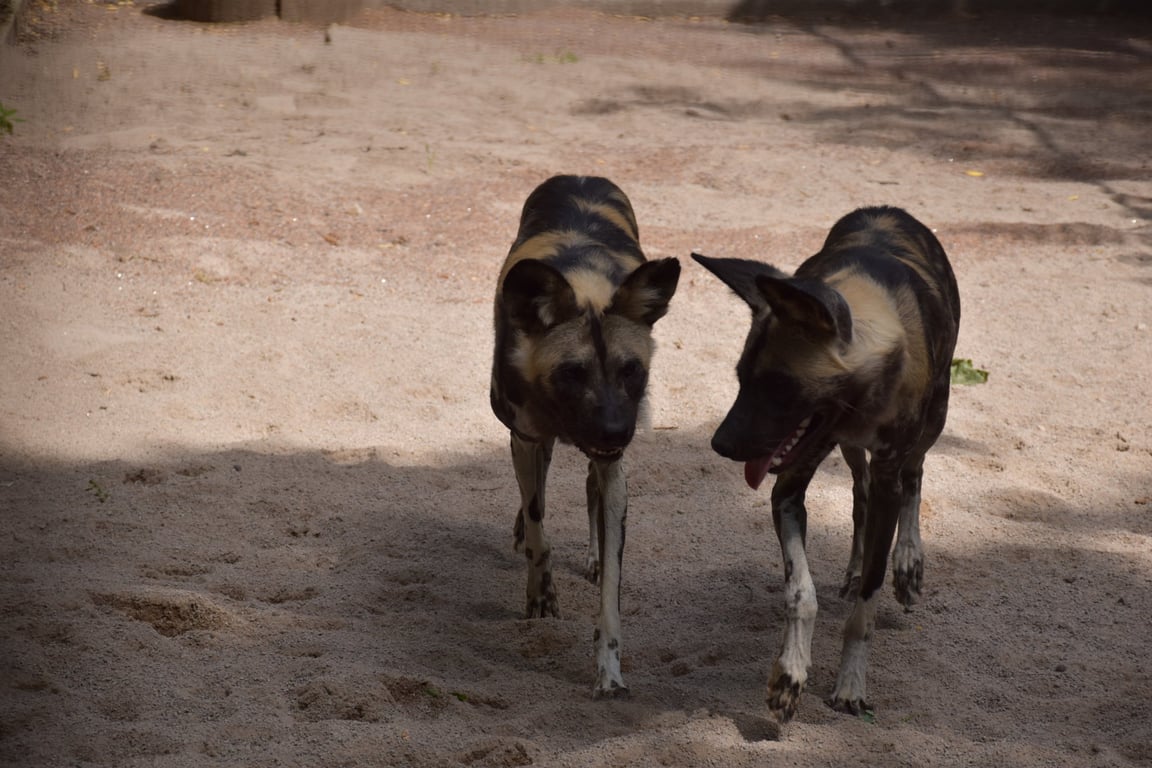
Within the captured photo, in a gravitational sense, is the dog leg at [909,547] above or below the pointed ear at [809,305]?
below

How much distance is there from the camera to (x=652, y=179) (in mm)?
8477

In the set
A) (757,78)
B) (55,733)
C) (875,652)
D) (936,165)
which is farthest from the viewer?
(757,78)

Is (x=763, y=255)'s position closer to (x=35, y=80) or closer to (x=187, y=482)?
(x=187, y=482)

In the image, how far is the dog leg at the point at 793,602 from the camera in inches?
119

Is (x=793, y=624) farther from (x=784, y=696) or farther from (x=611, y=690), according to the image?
(x=611, y=690)

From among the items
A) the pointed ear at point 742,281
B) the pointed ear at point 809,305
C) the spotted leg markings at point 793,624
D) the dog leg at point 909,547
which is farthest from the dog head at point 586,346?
the dog leg at point 909,547

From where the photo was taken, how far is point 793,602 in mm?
3146

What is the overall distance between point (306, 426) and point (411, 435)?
0.43m

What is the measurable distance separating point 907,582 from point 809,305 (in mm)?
1343

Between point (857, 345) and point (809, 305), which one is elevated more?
point (809, 305)

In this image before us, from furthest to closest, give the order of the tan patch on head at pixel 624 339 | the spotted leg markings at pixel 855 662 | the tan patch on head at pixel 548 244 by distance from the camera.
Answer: the tan patch on head at pixel 548 244 < the tan patch on head at pixel 624 339 < the spotted leg markings at pixel 855 662

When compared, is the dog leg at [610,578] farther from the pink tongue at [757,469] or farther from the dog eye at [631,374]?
the pink tongue at [757,469]

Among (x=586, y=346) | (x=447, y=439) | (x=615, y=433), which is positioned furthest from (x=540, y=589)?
(x=447, y=439)

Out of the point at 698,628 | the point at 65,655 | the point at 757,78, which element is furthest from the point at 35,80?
the point at 757,78
